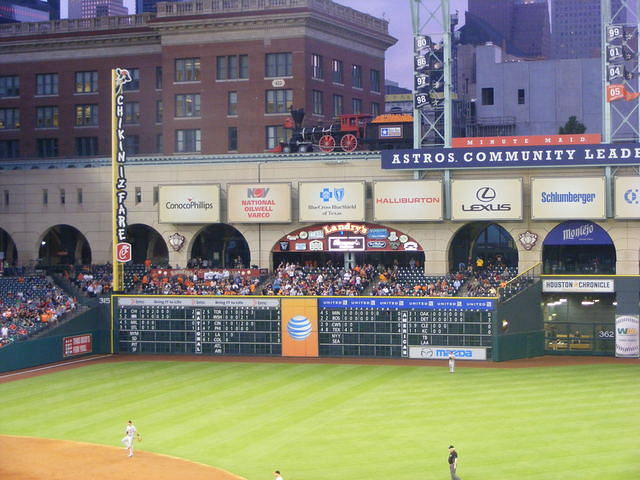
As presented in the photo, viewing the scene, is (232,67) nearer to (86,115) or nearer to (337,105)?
(337,105)

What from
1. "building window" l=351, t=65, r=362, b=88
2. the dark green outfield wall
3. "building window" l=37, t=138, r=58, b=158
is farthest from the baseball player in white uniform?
"building window" l=37, t=138, r=58, b=158

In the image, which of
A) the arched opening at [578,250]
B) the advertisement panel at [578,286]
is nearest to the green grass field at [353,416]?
the advertisement panel at [578,286]

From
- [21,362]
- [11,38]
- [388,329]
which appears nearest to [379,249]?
[388,329]

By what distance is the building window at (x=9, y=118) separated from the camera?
91.7 metres

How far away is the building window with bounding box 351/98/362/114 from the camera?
89.0 metres

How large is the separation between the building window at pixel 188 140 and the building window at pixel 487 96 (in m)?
28.0

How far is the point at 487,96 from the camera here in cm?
9388

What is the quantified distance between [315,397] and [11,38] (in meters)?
57.9

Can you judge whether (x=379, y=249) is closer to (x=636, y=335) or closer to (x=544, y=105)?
(x=636, y=335)

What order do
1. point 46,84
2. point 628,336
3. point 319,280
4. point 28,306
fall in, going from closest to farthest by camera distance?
point 628,336, point 28,306, point 319,280, point 46,84

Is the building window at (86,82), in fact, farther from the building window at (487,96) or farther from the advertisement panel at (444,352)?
the advertisement panel at (444,352)

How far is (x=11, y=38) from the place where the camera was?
9106 cm

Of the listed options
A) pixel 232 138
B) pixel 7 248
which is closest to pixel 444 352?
pixel 232 138

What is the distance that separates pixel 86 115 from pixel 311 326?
39797mm
